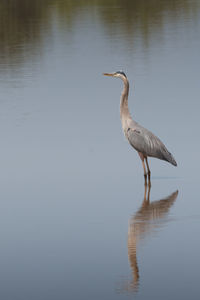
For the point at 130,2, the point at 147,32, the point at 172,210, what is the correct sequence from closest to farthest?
the point at 172,210, the point at 147,32, the point at 130,2

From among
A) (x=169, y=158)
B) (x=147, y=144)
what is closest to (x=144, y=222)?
(x=169, y=158)

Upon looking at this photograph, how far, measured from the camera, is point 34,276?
7863 millimetres

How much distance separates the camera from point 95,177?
11352mm

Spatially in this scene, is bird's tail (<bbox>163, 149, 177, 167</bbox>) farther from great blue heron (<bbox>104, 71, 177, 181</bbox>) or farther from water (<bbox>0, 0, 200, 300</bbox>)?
water (<bbox>0, 0, 200, 300</bbox>)

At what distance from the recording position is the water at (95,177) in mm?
7844

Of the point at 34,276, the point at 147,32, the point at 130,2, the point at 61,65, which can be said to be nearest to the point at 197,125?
the point at 34,276

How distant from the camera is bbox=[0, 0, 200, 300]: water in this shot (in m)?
7.84

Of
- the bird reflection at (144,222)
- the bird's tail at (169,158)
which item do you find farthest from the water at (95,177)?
the bird's tail at (169,158)

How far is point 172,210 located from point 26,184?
2014mm

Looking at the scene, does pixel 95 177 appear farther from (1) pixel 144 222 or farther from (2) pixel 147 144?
(1) pixel 144 222

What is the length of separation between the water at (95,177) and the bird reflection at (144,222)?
11 millimetres

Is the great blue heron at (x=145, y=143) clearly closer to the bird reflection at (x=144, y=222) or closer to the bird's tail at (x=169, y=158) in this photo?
the bird's tail at (x=169, y=158)

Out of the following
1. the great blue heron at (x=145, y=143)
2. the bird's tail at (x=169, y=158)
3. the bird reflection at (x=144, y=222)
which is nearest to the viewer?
the bird reflection at (x=144, y=222)

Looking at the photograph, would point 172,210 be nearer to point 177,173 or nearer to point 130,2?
point 177,173
